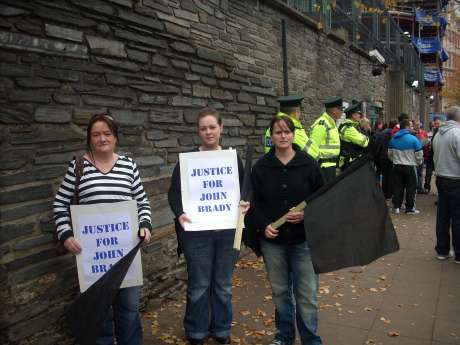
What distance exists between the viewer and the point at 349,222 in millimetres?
Answer: 3420

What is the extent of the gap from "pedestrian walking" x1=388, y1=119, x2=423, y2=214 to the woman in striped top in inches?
300

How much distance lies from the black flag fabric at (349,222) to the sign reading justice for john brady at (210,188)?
2.10 feet

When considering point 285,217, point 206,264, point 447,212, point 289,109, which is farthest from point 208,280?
point 447,212

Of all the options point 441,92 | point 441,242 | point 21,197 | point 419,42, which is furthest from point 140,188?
point 441,92

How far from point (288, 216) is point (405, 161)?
7.20m

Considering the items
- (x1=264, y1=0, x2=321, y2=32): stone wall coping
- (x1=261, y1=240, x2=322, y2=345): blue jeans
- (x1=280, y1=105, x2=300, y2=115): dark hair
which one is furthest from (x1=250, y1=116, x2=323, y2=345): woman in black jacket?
(x1=264, y1=0, x2=321, y2=32): stone wall coping

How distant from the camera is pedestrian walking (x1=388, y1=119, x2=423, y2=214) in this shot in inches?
383

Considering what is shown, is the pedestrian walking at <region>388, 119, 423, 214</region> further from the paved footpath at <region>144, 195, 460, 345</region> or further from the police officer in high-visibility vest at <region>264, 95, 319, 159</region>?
the police officer in high-visibility vest at <region>264, 95, 319, 159</region>

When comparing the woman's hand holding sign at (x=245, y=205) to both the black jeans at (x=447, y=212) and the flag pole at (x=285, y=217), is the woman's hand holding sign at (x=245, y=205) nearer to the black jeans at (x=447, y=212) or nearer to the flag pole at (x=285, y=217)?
the flag pole at (x=285, y=217)

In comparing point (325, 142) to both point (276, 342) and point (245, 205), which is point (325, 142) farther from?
point (276, 342)

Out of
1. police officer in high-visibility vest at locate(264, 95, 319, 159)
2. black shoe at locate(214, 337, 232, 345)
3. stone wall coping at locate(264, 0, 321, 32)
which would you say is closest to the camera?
black shoe at locate(214, 337, 232, 345)

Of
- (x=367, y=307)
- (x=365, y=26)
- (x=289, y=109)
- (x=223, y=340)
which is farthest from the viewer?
(x=365, y=26)

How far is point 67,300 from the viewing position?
385cm

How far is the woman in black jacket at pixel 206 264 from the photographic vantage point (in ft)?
12.2
